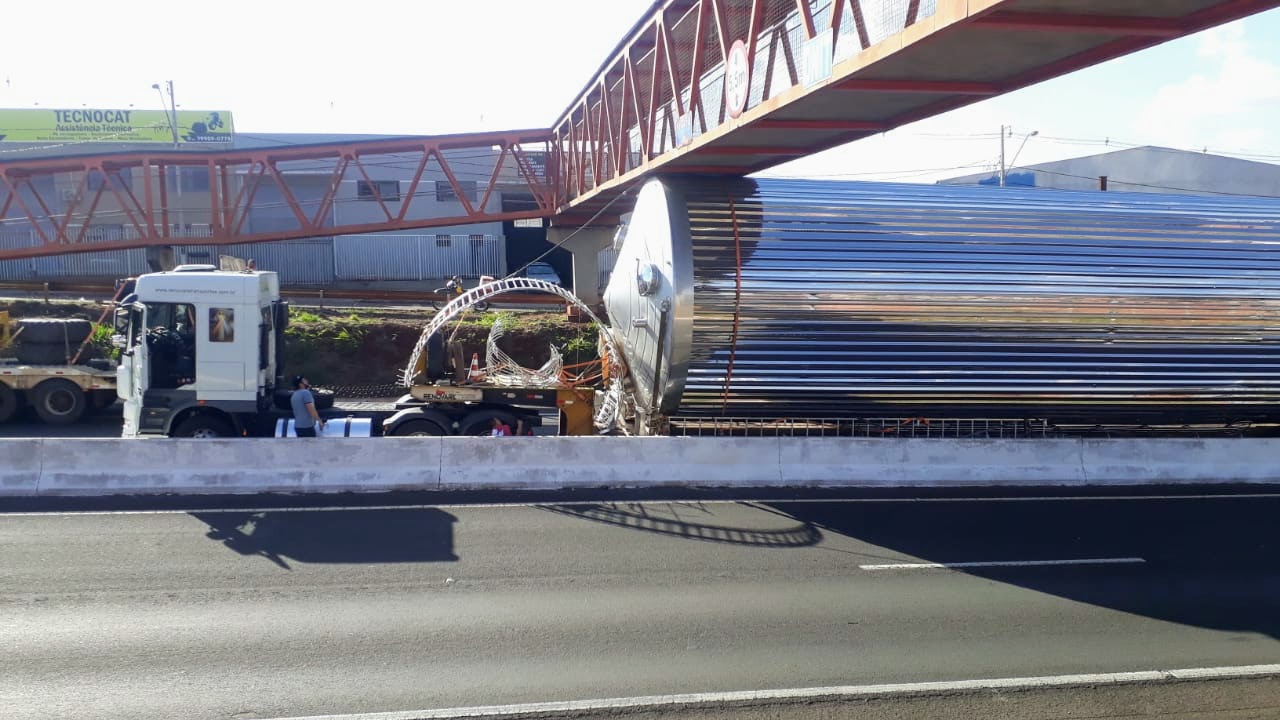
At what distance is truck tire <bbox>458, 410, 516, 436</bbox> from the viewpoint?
1347 centimetres

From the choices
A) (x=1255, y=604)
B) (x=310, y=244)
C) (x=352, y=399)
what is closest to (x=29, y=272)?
(x=310, y=244)

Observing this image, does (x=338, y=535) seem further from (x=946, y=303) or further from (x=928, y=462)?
(x=946, y=303)

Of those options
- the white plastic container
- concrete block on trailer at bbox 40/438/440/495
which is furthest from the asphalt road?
the white plastic container

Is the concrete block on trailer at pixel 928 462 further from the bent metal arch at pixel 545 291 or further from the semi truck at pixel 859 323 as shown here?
the bent metal arch at pixel 545 291

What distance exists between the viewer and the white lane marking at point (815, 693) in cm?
578

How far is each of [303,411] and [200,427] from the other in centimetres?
188

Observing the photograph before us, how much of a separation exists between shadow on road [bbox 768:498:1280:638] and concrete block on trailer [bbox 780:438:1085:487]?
0.91m

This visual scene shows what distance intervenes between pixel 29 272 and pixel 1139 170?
4947cm

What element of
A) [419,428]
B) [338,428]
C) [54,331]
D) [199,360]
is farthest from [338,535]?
[54,331]

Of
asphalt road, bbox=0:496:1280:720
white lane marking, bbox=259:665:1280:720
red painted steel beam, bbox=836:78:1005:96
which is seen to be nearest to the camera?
white lane marking, bbox=259:665:1280:720

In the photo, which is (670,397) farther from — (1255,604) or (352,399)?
(352,399)

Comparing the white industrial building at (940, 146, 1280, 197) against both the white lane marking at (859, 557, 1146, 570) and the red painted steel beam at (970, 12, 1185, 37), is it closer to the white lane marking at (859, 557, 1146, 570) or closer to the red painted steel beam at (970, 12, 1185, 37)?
the white lane marking at (859, 557, 1146, 570)

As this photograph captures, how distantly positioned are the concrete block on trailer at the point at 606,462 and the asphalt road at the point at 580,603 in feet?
3.00

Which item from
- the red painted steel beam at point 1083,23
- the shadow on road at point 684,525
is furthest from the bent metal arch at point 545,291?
the red painted steel beam at point 1083,23
